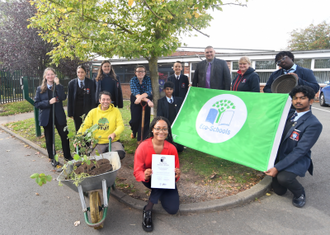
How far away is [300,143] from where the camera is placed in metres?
3.26

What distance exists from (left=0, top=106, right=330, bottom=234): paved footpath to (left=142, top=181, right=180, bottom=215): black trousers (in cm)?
15

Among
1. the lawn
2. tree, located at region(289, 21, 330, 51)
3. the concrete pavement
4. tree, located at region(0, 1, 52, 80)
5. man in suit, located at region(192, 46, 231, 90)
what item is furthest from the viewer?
tree, located at region(289, 21, 330, 51)

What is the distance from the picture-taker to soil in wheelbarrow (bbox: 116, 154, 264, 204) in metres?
3.56

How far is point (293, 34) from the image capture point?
35344 mm

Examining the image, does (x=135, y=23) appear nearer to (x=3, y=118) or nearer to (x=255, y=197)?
(x=255, y=197)

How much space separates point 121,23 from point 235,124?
3403 millimetres

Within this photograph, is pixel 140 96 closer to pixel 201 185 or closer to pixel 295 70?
pixel 201 185

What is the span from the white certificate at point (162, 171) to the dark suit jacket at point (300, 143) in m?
1.66

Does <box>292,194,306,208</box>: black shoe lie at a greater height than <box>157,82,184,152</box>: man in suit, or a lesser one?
lesser

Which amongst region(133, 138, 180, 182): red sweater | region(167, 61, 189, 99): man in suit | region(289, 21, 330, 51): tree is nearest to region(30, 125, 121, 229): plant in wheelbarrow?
region(133, 138, 180, 182): red sweater

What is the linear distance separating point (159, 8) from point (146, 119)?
264 centimetres

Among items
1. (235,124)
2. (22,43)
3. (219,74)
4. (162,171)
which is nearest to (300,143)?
(235,124)

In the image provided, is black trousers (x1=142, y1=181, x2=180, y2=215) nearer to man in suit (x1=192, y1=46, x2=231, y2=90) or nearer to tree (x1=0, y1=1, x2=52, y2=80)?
man in suit (x1=192, y1=46, x2=231, y2=90)

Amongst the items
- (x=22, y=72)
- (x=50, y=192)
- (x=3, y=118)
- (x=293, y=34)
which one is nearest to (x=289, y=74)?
(x=50, y=192)
